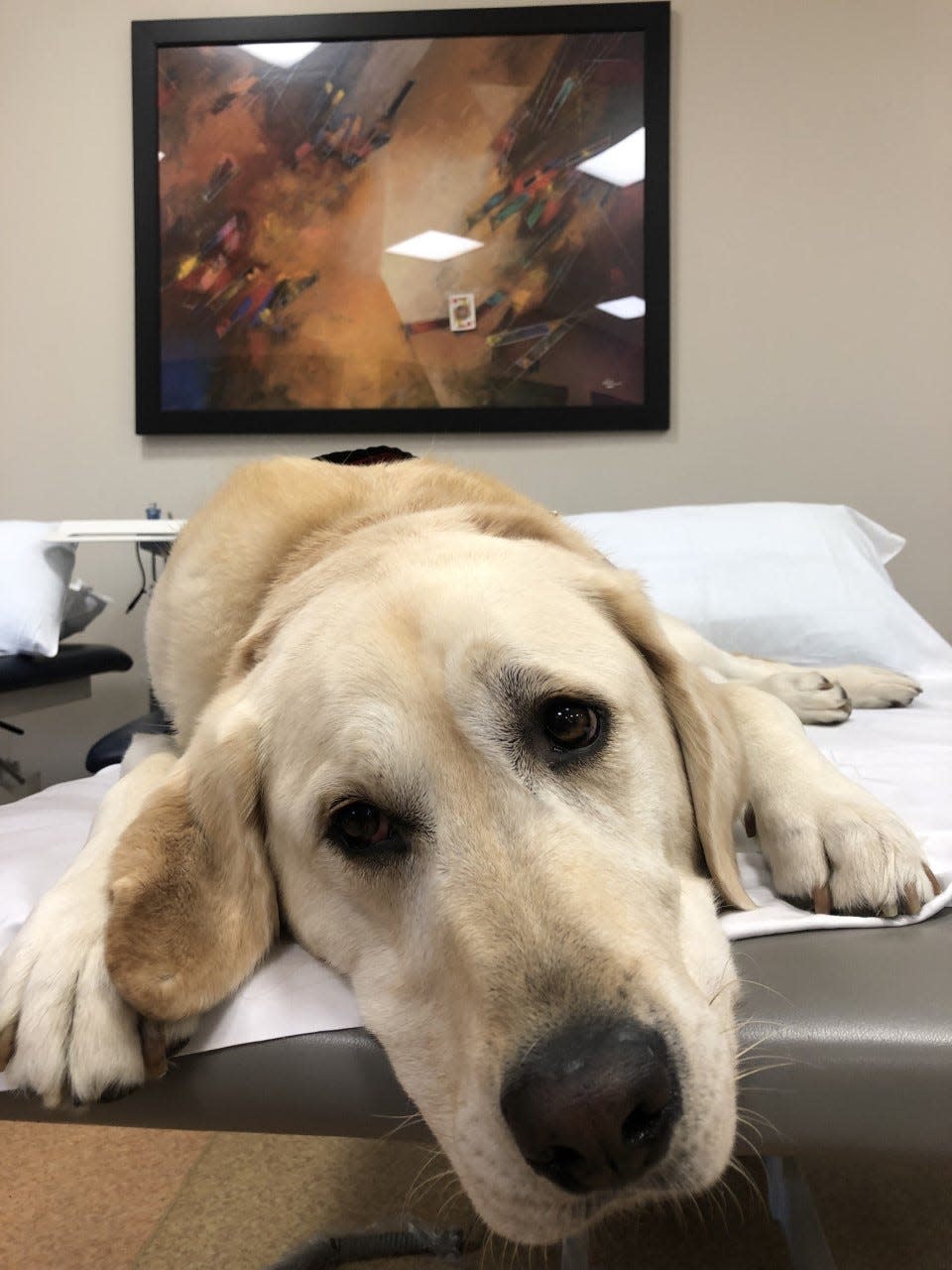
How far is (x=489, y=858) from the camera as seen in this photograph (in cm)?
84

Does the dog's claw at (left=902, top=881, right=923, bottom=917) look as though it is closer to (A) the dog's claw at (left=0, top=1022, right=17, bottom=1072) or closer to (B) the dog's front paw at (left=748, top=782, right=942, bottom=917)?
(B) the dog's front paw at (left=748, top=782, right=942, bottom=917)

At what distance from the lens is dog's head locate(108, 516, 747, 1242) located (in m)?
0.67

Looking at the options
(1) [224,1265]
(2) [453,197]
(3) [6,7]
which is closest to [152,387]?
(2) [453,197]

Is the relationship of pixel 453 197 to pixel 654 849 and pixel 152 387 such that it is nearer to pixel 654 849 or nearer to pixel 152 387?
pixel 152 387

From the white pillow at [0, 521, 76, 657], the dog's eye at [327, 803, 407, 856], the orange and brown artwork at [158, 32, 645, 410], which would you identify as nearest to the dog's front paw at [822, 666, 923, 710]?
the dog's eye at [327, 803, 407, 856]

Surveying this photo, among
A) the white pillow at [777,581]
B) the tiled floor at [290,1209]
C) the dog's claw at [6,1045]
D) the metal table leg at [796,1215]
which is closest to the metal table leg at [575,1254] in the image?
the tiled floor at [290,1209]

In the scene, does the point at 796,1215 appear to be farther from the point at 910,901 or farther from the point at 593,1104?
the point at 593,1104

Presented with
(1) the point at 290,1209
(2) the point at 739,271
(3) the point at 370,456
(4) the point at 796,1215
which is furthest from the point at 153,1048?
(2) the point at 739,271

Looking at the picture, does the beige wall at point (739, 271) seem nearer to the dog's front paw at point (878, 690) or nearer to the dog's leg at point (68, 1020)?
the dog's front paw at point (878, 690)

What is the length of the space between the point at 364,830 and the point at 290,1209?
3.49 feet

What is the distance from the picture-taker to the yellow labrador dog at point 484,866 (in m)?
0.68

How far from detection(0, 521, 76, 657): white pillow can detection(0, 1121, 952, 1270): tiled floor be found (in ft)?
4.53

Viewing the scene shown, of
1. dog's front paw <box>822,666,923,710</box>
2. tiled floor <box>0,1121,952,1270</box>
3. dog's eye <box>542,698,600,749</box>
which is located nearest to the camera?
dog's eye <box>542,698,600,749</box>

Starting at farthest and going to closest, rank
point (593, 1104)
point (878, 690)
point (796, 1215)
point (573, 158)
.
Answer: point (573, 158)
point (878, 690)
point (796, 1215)
point (593, 1104)
